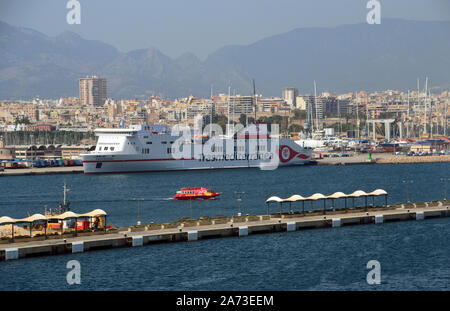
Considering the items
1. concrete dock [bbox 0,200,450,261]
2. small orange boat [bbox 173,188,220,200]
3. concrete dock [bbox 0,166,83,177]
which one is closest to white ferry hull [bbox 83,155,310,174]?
concrete dock [bbox 0,166,83,177]

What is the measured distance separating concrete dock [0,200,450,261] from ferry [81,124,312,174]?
149 ft

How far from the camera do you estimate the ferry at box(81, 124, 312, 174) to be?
8381cm

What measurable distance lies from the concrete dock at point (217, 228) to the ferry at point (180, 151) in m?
45.5

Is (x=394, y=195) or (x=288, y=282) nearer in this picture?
(x=288, y=282)

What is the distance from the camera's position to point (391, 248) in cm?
3434

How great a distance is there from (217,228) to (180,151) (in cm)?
5193

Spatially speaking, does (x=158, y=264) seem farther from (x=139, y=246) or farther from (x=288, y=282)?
(x=288, y=282)

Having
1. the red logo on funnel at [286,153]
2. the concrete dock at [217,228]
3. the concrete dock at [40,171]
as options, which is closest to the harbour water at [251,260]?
the concrete dock at [217,228]

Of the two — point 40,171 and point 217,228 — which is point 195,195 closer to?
point 217,228

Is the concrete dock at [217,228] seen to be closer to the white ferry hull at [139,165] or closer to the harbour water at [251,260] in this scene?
the harbour water at [251,260]

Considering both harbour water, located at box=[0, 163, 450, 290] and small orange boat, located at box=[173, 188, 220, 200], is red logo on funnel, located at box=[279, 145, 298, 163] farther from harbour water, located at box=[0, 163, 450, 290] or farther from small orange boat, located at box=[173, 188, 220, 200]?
harbour water, located at box=[0, 163, 450, 290]
